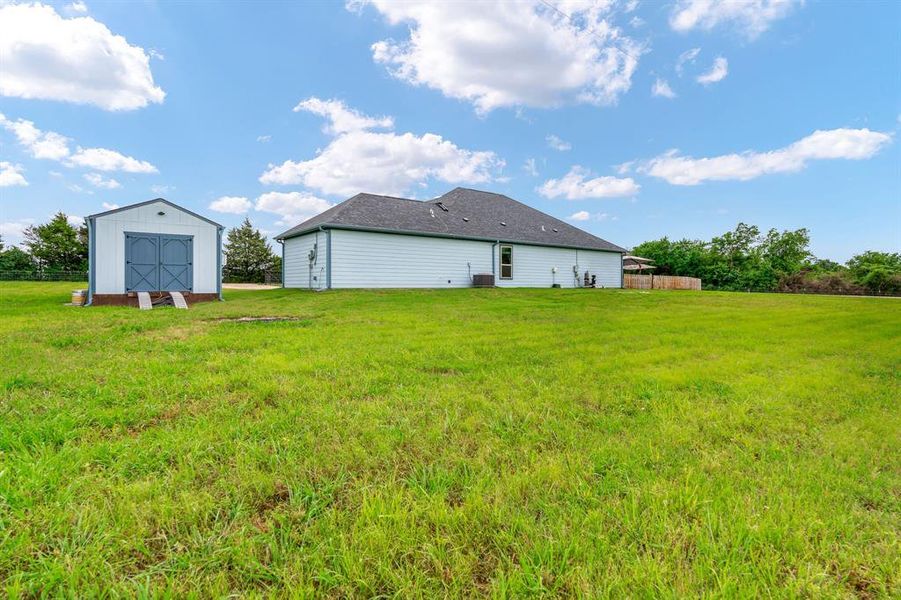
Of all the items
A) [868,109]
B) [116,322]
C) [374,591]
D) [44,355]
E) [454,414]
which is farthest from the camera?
[868,109]

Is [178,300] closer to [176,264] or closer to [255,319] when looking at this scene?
[176,264]

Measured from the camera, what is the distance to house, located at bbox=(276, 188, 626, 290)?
14.8 metres

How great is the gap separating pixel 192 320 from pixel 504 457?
6943mm

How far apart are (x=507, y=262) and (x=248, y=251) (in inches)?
1031

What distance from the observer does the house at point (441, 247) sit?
1480 cm

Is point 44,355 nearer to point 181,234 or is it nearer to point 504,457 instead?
point 504,457

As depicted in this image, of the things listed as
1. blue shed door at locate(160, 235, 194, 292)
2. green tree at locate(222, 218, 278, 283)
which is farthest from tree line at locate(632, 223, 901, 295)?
green tree at locate(222, 218, 278, 283)

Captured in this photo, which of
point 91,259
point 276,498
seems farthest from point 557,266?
point 276,498

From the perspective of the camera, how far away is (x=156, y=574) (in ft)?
3.92

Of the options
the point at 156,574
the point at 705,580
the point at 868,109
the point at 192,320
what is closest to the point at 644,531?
the point at 705,580

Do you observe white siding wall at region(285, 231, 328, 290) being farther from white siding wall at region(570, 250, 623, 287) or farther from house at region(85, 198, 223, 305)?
white siding wall at region(570, 250, 623, 287)

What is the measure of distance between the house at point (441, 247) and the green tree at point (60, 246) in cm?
2484

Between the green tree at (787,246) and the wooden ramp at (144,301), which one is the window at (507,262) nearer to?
the wooden ramp at (144,301)

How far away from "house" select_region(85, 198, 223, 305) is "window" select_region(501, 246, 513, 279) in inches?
471
